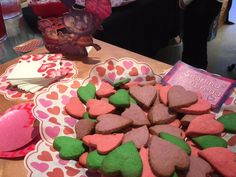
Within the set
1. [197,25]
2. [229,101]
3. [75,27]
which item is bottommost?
[197,25]

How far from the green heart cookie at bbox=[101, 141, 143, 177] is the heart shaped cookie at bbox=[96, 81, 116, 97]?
0.21 m

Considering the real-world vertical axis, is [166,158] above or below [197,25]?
above

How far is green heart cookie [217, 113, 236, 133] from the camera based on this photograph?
656mm

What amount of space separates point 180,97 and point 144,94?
88 millimetres

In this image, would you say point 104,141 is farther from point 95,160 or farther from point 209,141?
point 209,141

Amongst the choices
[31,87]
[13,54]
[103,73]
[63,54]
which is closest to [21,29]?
[13,54]

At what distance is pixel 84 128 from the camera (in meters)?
0.65

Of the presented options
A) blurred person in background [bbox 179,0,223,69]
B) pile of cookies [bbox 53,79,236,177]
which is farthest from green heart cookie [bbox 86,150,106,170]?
blurred person in background [bbox 179,0,223,69]

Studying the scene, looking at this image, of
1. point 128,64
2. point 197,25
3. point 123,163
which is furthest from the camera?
point 197,25

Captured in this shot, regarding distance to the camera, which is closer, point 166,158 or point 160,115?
point 166,158

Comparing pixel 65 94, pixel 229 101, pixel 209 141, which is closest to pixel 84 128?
pixel 65 94

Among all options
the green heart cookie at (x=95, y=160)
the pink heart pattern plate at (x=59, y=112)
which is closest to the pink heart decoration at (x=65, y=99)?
the pink heart pattern plate at (x=59, y=112)

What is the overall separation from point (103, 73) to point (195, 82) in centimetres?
26

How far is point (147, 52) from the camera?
191cm
